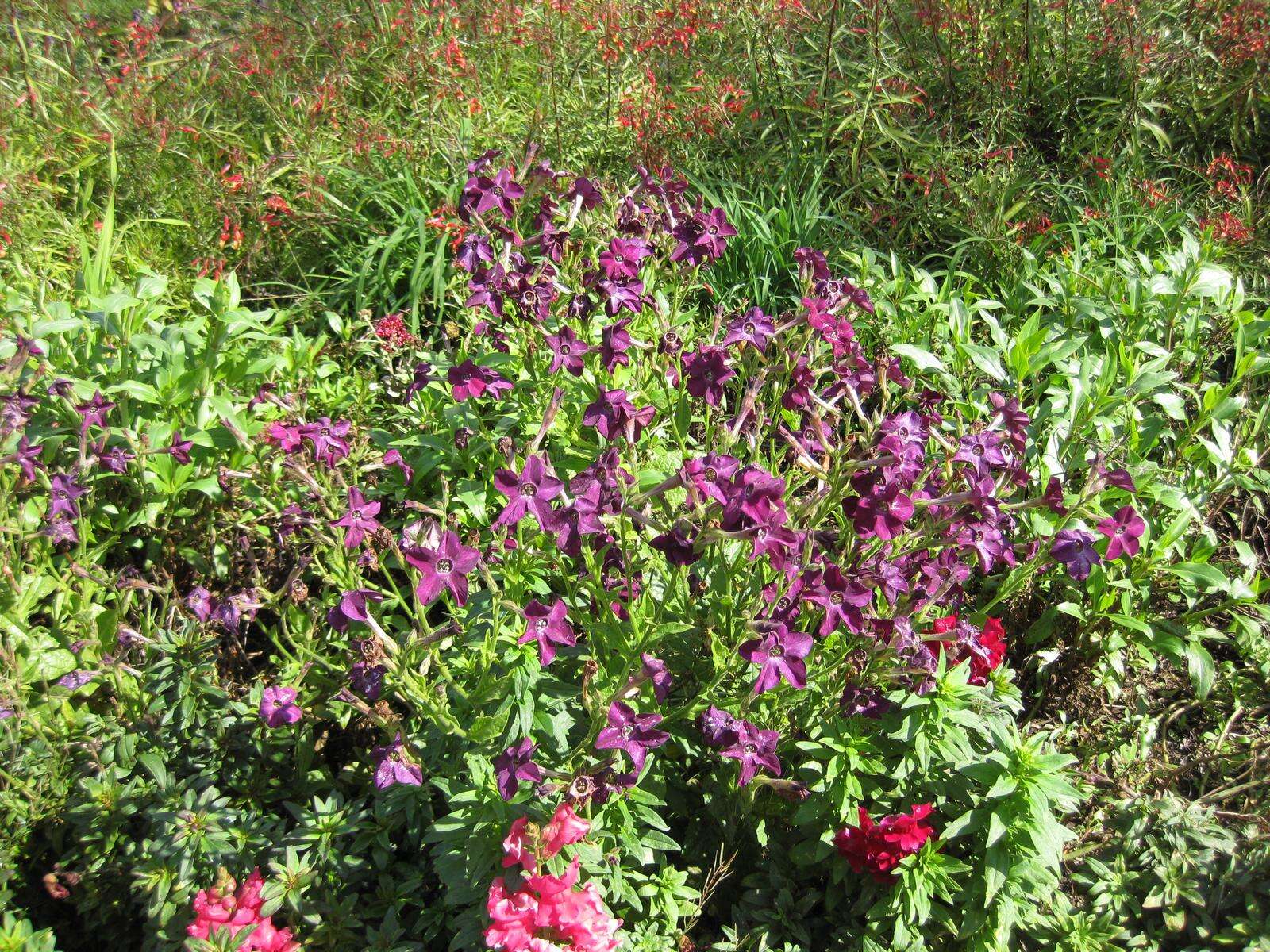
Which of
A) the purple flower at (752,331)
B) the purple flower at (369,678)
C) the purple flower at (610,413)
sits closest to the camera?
the purple flower at (369,678)

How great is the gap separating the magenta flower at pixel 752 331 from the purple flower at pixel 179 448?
59.6 inches

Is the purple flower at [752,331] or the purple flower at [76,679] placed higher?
the purple flower at [752,331]

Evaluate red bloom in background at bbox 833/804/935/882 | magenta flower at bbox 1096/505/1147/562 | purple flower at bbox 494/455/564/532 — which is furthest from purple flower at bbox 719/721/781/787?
magenta flower at bbox 1096/505/1147/562

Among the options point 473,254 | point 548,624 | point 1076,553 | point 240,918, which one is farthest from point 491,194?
point 240,918

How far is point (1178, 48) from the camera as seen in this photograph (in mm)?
4680

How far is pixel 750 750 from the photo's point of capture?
2.03 m

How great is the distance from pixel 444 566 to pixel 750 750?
75 cm

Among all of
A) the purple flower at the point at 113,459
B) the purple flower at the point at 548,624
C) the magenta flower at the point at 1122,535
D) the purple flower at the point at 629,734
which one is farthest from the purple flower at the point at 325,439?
the magenta flower at the point at 1122,535

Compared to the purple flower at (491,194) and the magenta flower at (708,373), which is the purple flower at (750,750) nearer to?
the magenta flower at (708,373)

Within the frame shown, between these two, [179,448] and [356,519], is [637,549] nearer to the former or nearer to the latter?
[356,519]

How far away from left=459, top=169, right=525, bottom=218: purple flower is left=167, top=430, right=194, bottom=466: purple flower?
3.33 ft

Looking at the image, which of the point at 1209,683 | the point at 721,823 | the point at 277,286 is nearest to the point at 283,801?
the point at 721,823

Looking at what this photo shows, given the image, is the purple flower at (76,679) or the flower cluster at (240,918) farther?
the purple flower at (76,679)

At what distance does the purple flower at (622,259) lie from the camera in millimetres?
2535
